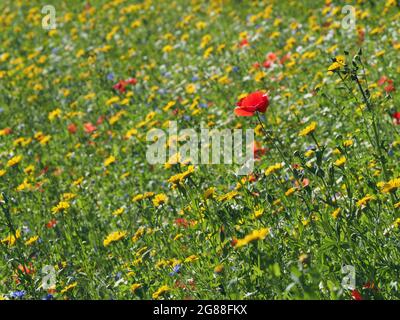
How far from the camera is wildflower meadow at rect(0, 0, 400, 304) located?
326cm

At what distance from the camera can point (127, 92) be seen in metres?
7.17

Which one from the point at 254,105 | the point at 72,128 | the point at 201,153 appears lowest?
the point at 72,128

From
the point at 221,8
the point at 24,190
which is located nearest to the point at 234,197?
the point at 24,190

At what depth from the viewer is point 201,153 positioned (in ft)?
16.4
